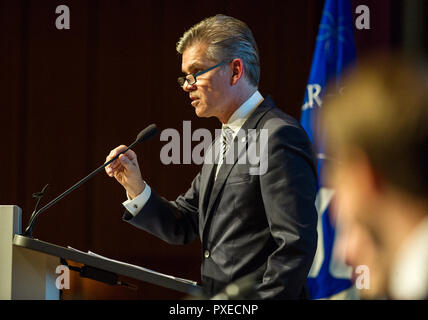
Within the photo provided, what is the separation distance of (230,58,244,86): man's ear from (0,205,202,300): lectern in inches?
33.0

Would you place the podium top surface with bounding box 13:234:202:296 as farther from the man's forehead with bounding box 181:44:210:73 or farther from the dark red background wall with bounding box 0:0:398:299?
the dark red background wall with bounding box 0:0:398:299

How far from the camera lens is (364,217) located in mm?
512

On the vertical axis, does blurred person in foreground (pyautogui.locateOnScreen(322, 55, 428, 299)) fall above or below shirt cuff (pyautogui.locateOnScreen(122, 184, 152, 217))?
above

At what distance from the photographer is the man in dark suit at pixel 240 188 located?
4.96 feet

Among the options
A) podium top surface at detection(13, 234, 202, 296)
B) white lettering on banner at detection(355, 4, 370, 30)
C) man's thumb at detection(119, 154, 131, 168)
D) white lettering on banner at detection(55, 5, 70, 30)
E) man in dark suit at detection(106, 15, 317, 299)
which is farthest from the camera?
white lettering on banner at detection(55, 5, 70, 30)

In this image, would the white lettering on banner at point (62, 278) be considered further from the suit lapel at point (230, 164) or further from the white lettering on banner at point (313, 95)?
the white lettering on banner at point (313, 95)

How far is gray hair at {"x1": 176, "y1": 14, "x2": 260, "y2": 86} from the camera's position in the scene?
1.90 metres

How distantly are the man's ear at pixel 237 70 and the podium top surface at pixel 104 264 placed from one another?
864mm

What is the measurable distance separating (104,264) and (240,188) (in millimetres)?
556

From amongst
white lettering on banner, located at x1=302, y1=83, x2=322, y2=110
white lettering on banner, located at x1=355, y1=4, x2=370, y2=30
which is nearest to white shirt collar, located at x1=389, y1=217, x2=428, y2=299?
white lettering on banner, located at x1=302, y1=83, x2=322, y2=110

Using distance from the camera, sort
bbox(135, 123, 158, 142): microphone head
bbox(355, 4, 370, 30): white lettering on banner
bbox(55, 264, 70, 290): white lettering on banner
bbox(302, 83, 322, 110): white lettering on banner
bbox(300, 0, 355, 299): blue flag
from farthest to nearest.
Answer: bbox(355, 4, 370, 30): white lettering on banner < bbox(302, 83, 322, 110): white lettering on banner < bbox(300, 0, 355, 299): blue flag < bbox(135, 123, 158, 142): microphone head < bbox(55, 264, 70, 290): white lettering on banner

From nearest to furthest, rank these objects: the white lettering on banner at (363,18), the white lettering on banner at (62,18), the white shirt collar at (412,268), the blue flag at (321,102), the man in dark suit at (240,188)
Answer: the white shirt collar at (412,268) < the man in dark suit at (240,188) < the blue flag at (321,102) < the white lettering on banner at (363,18) < the white lettering on banner at (62,18)

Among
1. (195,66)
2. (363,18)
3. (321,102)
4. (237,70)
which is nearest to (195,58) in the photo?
(195,66)

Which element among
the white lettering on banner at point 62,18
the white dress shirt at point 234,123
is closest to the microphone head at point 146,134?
the white dress shirt at point 234,123
